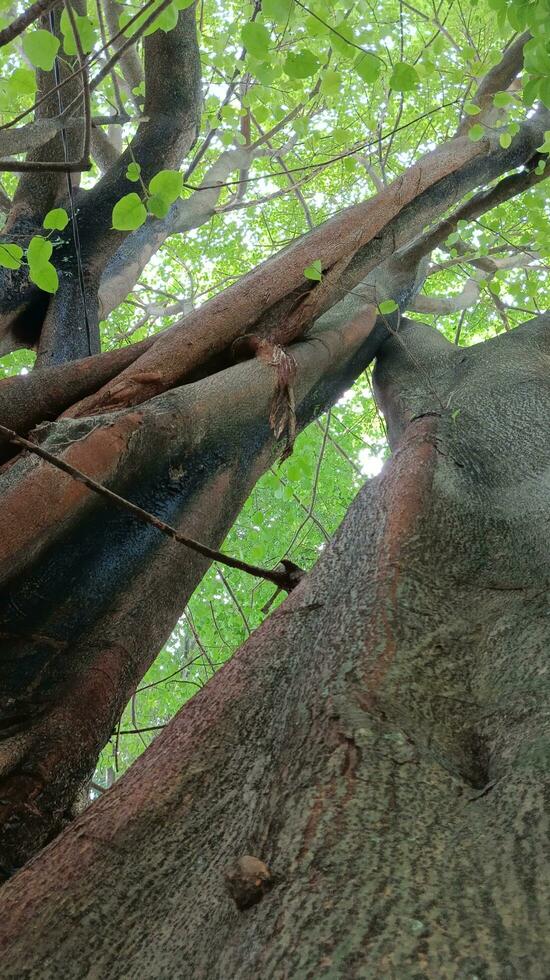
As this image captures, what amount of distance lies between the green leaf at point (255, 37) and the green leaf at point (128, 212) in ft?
2.01

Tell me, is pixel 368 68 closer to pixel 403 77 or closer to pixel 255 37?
pixel 403 77

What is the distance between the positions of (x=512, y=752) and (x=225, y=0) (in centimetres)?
792

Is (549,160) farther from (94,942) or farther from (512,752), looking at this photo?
(94,942)

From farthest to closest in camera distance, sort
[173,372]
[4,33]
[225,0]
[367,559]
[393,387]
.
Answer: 1. [225,0]
2. [393,387]
3. [173,372]
4. [367,559]
5. [4,33]

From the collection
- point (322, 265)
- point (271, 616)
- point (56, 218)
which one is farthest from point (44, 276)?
point (322, 265)

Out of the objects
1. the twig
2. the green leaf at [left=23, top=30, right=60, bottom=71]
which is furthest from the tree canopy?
the twig

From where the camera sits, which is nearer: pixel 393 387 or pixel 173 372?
pixel 173 372

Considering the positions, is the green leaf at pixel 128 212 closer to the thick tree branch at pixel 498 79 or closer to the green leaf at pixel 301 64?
the green leaf at pixel 301 64

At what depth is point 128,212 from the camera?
6.64ft

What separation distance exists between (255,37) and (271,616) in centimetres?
171

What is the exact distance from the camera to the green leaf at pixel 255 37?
2.14m

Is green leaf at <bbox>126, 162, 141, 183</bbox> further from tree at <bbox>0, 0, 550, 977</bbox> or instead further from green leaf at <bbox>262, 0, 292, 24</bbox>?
green leaf at <bbox>262, 0, 292, 24</bbox>

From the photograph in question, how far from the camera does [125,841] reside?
1.25 metres

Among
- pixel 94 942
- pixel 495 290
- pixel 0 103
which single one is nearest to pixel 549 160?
pixel 495 290
